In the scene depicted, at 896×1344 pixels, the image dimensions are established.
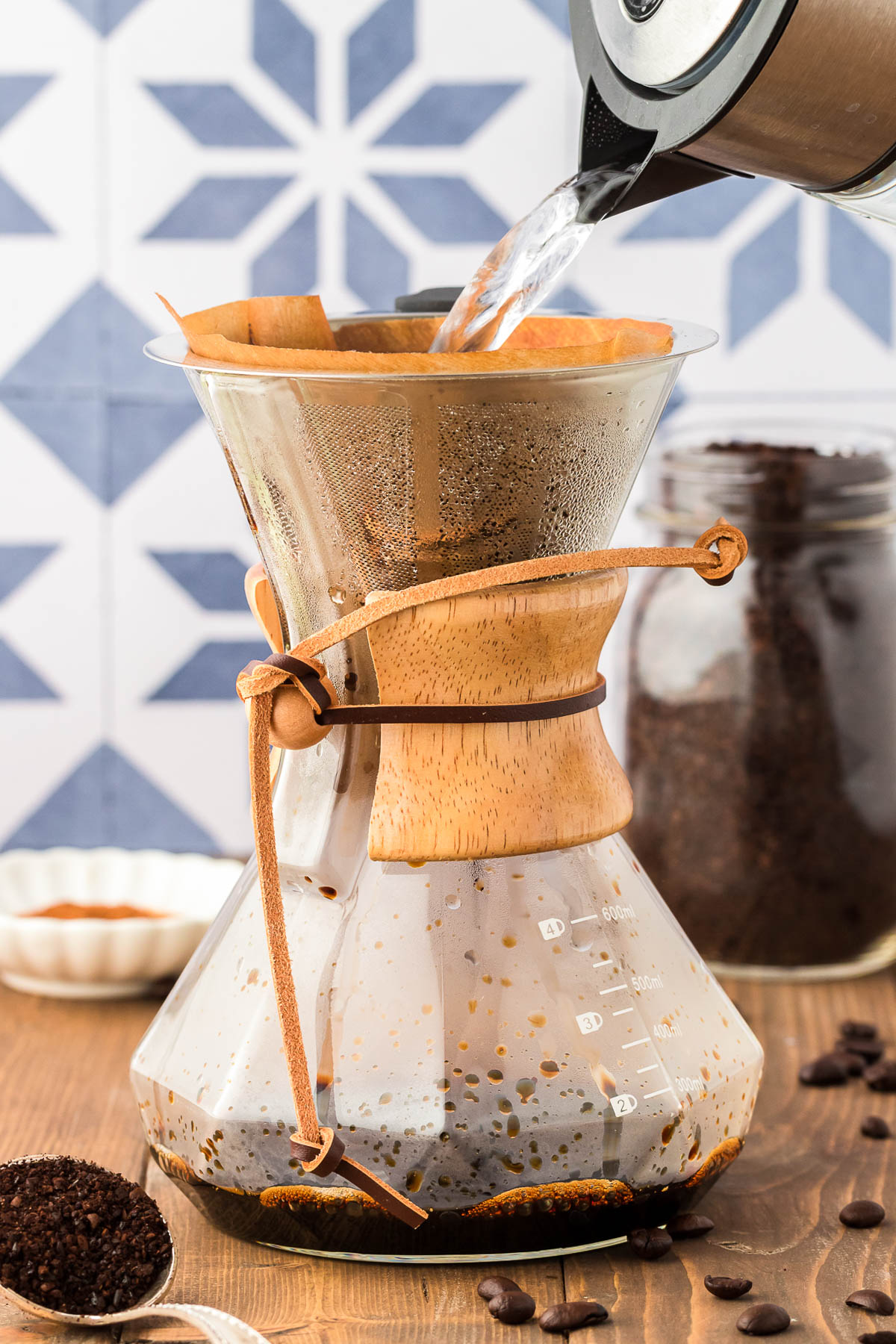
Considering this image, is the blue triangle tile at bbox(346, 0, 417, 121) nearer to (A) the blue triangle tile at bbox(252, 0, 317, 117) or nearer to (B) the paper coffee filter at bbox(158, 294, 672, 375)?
(A) the blue triangle tile at bbox(252, 0, 317, 117)

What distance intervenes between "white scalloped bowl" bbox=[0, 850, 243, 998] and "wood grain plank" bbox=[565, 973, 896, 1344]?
261mm

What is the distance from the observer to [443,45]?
3.65ft

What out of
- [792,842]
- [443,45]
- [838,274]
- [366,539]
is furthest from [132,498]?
[366,539]

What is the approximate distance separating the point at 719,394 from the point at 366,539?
80 centimetres

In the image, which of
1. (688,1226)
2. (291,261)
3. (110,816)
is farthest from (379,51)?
(688,1226)

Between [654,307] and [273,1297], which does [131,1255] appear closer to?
[273,1297]

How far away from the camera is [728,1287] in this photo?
0.43m

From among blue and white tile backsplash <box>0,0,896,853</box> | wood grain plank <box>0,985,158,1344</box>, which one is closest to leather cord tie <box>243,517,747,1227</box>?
wood grain plank <box>0,985,158,1344</box>

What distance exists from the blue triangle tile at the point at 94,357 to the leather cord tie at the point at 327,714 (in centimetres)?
78

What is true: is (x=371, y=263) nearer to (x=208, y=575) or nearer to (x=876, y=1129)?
(x=208, y=575)


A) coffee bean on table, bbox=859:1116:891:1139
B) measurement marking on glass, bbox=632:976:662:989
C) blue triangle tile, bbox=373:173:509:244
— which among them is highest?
blue triangle tile, bbox=373:173:509:244

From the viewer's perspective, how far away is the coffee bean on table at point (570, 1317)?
16.1 inches

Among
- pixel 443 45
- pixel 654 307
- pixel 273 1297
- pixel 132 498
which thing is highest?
pixel 443 45

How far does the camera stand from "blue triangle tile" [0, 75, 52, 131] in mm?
1138
